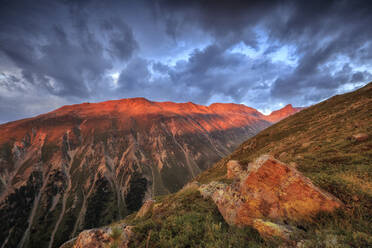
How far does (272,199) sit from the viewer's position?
24.6 feet

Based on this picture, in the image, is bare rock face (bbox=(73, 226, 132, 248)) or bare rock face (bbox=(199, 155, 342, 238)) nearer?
bare rock face (bbox=(199, 155, 342, 238))

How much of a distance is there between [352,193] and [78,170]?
20119 centimetres

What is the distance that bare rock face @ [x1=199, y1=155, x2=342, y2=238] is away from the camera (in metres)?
6.24

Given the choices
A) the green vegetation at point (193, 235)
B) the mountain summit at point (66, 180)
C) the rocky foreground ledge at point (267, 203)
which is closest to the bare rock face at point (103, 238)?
the rocky foreground ledge at point (267, 203)

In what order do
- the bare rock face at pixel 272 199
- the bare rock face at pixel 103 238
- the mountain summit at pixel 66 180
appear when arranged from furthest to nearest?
the mountain summit at pixel 66 180 < the bare rock face at pixel 103 238 < the bare rock face at pixel 272 199

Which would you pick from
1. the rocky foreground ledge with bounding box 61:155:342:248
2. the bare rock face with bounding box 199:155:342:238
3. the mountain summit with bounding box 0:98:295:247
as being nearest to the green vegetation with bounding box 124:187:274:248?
the rocky foreground ledge with bounding box 61:155:342:248

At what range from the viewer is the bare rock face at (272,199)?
6.24 m

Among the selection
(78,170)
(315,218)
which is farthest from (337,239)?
(78,170)

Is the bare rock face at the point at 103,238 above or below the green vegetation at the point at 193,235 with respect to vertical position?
above

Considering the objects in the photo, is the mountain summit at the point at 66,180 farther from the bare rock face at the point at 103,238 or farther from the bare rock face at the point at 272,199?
the bare rock face at the point at 272,199

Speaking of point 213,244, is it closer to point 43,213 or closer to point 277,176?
point 277,176

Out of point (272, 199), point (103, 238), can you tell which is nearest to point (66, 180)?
point (103, 238)

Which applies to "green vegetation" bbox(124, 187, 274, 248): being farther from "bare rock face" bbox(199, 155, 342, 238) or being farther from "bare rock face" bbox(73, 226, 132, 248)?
"bare rock face" bbox(199, 155, 342, 238)

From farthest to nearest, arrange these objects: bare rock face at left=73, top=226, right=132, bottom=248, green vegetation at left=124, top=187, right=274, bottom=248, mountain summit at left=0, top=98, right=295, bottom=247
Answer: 1. mountain summit at left=0, top=98, right=295, bottom=247
2. bare rock face at left=73, top=226, right=132, bottom=248
3. green vegetation at left=124, top=187, right=274, bottom=248
